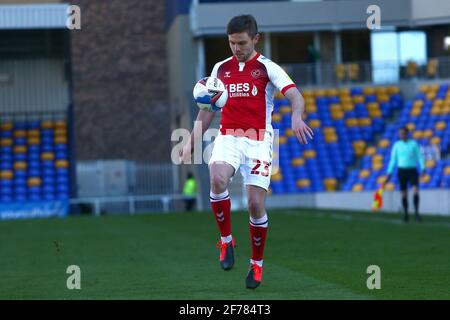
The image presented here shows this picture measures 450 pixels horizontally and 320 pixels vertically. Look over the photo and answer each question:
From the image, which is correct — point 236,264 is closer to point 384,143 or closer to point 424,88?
point 384,143

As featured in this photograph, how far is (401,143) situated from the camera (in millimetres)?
23984

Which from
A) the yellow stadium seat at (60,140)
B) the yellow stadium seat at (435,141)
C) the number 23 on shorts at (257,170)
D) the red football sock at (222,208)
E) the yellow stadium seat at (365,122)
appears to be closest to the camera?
the number 23 on shorts at (257,170)

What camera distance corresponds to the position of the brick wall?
54375 millimetres

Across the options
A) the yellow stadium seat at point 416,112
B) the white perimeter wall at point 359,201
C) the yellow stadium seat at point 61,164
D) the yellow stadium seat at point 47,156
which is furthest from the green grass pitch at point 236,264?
the yellow stadium seat at point 47,156

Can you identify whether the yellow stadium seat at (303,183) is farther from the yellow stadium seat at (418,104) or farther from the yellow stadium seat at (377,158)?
the yellow stadium seat at (418,104)

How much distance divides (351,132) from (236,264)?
26.0 meters

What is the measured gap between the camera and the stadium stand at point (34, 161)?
40844 millimetres

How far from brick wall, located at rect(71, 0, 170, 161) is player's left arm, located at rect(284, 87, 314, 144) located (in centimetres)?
4398

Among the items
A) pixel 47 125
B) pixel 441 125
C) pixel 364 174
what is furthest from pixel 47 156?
pixel 441 125

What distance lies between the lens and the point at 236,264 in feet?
44.8

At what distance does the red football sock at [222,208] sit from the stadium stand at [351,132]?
932 inches

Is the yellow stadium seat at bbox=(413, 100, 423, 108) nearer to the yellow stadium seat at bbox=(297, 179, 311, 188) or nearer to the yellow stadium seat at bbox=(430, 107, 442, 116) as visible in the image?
the yellow stadium seat at bbox=(430, 107, 442, 116)
